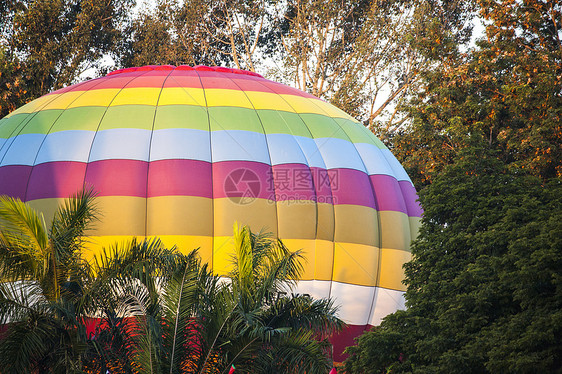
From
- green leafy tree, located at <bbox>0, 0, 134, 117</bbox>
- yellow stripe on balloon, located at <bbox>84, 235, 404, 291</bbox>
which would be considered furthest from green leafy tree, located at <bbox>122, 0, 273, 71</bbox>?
yellow stripe on balloon, located at <bbox>84, 235, 404, 291</bbox>

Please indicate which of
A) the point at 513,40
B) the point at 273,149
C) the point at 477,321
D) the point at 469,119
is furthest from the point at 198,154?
the point at 513,40

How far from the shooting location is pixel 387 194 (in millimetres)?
13547

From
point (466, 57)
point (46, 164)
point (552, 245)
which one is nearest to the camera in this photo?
point (552, 245)

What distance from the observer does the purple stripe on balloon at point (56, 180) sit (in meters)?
11.9

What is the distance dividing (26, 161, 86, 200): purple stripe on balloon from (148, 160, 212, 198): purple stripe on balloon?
1236 mm

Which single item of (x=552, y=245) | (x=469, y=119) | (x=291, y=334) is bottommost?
(x=291, y=334)

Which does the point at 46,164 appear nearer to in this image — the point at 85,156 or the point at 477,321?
the point at 85,156

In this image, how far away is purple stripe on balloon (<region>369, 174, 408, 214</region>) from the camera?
13391 millimetres

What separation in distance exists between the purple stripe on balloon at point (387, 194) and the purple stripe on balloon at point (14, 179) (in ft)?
21.0

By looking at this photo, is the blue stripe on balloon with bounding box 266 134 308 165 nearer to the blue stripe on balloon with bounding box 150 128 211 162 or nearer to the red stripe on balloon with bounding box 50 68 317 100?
the blue stripe on balloon with bounding box 150 128 211 162

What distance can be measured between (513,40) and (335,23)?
36.5ft

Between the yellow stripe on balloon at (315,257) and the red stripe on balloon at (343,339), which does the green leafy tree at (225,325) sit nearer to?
the yellow stripe on balloon at (315,257)

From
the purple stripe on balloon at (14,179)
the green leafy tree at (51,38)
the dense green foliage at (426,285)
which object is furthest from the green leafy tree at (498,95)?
the green leafy tree at (51,38)

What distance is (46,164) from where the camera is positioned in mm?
12305
